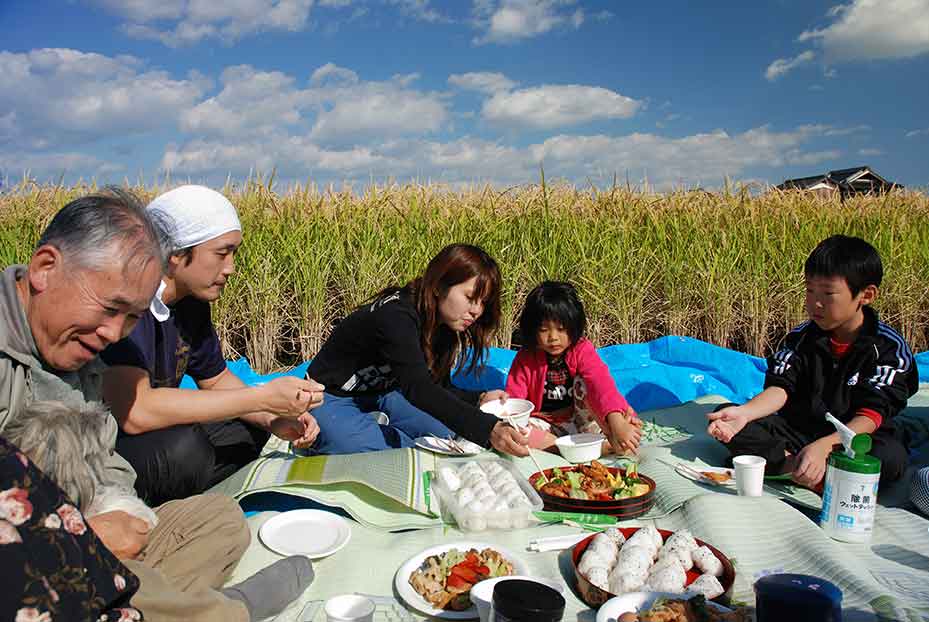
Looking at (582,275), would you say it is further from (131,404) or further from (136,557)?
(136,557)

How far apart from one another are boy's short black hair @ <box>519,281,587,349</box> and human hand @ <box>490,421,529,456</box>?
694 mm

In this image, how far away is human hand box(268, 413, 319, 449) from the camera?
2609 mm

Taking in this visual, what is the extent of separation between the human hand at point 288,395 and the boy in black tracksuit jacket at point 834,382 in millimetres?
1596

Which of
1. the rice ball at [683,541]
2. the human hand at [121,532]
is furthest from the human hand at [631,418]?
the human hand at [121,532]

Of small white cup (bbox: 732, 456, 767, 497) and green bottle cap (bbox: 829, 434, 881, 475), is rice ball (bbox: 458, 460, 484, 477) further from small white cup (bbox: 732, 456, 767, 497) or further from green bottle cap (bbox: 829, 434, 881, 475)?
green bottle cap (bbox: 829, 434, 881, 475)

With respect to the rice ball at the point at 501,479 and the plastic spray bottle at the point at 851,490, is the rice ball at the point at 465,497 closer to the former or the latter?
the rice ball at the point at 501,479

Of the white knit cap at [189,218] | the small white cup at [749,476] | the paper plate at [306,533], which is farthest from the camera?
the small white cup at [749,476]

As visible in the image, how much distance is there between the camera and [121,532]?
154 cm

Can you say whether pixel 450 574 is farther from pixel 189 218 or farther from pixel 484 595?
pixel 189 218

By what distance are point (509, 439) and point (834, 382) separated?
1453 mm

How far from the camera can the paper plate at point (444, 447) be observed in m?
2.77

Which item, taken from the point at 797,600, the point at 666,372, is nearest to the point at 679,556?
the point at 797,600

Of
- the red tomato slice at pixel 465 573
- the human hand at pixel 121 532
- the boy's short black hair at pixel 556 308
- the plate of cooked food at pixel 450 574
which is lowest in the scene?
the plate of cooked food at pixel 450 574

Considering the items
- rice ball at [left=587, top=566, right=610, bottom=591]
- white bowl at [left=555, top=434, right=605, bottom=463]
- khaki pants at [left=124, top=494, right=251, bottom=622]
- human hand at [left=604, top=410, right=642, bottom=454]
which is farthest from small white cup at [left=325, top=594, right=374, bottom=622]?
human hand at [left=604, top=410, right=642, bottom=454]
